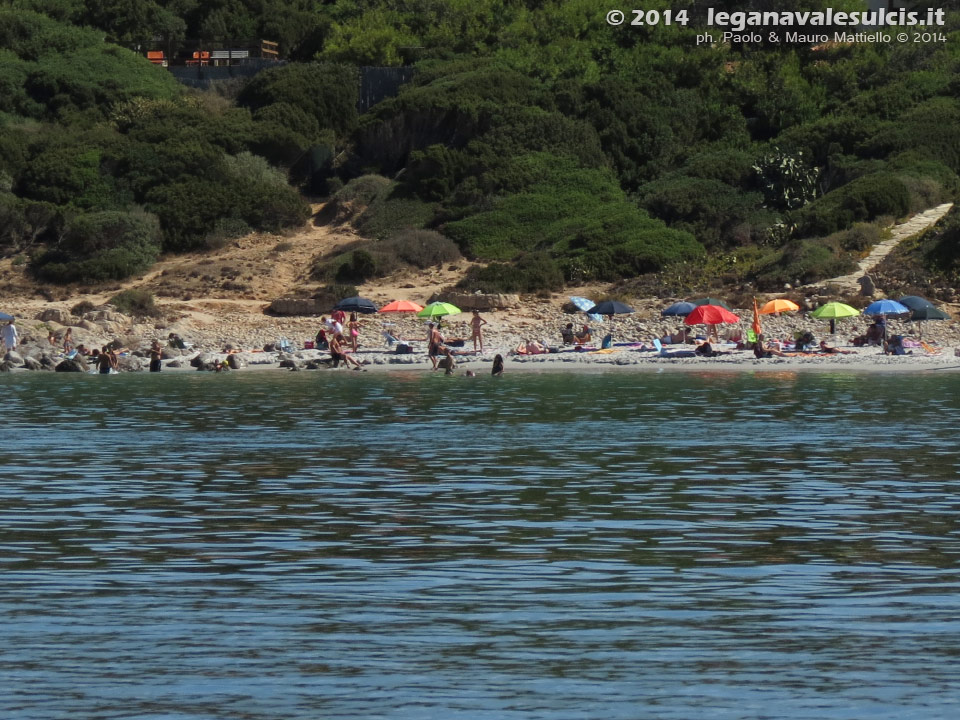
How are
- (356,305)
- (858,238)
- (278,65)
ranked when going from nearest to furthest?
1. (356,305)
2. (858,238)
3. (278,65)

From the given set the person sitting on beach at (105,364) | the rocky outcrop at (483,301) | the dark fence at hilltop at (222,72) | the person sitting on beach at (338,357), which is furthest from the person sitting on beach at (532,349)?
the dark fence at hilltop at (222,72)

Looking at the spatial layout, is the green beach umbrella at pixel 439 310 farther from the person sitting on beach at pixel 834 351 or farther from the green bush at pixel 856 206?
the green bush at pixel 856 206

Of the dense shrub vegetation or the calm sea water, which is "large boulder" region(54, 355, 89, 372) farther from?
the calm sea water

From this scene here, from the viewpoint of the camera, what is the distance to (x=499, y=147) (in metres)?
58.6

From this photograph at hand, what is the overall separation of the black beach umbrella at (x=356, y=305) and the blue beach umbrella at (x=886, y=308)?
14.2 metres

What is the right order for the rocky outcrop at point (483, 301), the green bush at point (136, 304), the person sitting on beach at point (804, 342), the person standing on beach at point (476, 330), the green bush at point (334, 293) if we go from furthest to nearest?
the green bush at point (334, 293) < the green bush at point (136, 304) < the rocky outcrop at point (483, 301) < the person standing on beach at point (476, 330) < the person sitting on beach at point (804, 342)

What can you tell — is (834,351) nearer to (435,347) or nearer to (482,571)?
(435,347)

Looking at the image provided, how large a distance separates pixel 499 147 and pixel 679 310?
A: 1838 cm

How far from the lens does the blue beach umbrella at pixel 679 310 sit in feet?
138

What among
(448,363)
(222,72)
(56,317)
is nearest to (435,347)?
(448,363)

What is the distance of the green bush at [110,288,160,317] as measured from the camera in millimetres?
47688

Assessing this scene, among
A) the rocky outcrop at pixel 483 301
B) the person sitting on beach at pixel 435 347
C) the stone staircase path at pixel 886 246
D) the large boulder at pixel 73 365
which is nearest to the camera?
the person sitting on beach at pixel 435 347

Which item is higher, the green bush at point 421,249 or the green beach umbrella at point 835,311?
the green bush at point 421,249

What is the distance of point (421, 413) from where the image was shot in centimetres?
2828
